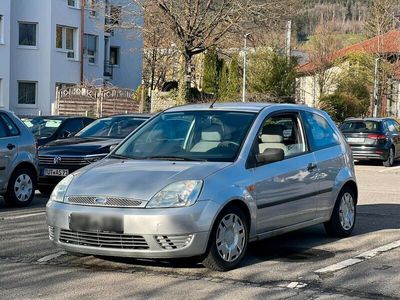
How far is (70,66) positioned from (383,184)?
2705 cm

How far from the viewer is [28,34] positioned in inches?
1586

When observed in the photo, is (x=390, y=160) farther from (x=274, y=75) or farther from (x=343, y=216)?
(x=343, y=216)

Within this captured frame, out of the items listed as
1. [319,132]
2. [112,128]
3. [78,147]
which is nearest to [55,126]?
[112,128]

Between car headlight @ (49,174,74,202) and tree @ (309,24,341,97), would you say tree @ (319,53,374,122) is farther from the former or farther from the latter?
car headlight @ (49,174,74,202)

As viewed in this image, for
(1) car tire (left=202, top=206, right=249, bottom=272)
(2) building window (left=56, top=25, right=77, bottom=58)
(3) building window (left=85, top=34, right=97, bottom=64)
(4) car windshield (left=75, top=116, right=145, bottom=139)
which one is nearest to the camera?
(1) car tire (left=202, top=206, right=249, bottom=272)

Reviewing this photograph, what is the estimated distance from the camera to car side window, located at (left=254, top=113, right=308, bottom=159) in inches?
318

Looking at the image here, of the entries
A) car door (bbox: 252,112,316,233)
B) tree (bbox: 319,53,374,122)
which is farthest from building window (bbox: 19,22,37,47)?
car door (bbox: 252,112,316,233)

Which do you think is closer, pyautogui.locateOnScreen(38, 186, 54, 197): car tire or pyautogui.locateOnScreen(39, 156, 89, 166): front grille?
pyautogui.locateOnScreen(39, 156, 89, 166): front grille

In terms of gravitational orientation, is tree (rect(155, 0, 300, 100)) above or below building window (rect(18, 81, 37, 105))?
above

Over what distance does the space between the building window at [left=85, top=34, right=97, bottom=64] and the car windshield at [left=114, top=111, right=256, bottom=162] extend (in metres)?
35.8

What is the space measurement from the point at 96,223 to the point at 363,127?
18721mm

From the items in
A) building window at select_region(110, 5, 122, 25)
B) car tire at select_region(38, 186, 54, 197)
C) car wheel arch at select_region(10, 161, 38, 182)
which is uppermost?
building window at select_region(110, 5, 122, 25)

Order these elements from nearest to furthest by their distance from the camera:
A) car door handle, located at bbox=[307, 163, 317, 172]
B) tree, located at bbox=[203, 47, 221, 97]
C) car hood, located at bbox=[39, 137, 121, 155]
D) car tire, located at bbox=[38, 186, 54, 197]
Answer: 1. car door handle, located at bbox=[307, 163, 317, 172]
2. car hood, located at bbox=[39, 137, 121, 155]
3. car tire, located at bbox=[38, 186, 54, 197]
4. tree, located at bbox=[203, 47, 221, 97]

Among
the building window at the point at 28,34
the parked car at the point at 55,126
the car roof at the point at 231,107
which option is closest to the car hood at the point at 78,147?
the parked car at the point at 55,126
